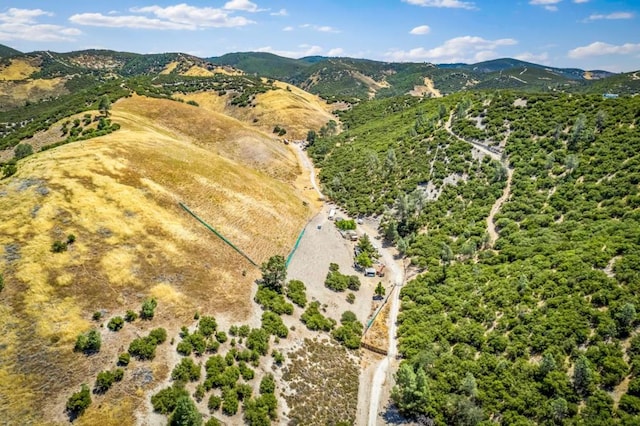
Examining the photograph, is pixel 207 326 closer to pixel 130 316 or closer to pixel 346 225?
pixel 130 316

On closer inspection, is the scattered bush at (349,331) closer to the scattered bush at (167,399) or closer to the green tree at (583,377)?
the scattered bush at (167,399)

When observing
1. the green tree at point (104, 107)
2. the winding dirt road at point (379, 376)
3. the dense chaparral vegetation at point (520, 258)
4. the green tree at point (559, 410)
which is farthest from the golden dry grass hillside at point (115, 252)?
the green tree at point (559, 410)

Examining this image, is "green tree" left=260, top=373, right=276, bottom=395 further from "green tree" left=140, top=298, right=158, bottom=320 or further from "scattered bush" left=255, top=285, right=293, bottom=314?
"green tree" left=140, top=298, right=158, bottom=320

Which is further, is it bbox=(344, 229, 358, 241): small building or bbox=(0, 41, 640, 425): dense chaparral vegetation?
bbox=(344, 229, 358, 241): small building

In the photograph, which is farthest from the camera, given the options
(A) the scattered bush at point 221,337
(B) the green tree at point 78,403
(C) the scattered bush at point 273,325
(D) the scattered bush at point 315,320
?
(D) the scattered bush at point 315,320

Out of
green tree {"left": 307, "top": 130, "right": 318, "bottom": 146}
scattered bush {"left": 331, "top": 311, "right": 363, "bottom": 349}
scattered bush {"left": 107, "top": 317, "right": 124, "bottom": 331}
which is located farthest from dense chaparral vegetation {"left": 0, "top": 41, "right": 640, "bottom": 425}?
green tree {"left": 307, "top": 130, "right": 318, "bottom": 146}

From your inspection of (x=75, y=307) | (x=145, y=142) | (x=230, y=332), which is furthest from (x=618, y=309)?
(x=145, y=142)
